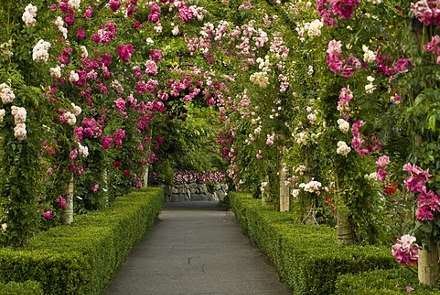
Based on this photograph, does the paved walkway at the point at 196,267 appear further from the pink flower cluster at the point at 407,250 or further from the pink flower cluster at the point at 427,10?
the pink flower cluster at the point at 427,10

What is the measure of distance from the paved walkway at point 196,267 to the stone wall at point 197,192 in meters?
14.0

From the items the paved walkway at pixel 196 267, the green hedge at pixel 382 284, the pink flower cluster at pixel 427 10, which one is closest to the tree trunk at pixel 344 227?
the paved walkway at pixel 196 267

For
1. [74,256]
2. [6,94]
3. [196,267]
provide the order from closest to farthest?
1. [6,94]
2. [74,256]
3. [196,267]

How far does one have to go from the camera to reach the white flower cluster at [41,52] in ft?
20.4

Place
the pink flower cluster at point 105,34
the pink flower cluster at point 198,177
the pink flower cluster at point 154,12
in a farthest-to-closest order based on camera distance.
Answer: the pink flower cluster at point 198,177 → the pink flower cluster at point 154,12 → the pink flower cluster at point 105,34

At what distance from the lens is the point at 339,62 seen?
4.72m

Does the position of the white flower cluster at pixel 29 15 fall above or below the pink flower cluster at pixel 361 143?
above

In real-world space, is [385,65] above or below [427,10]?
below

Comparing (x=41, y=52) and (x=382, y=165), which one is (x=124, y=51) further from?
(x=382, y=165)

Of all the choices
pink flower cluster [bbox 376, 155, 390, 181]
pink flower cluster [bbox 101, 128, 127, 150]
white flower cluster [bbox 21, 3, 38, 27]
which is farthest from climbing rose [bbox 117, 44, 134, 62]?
pink flower cluster [bbox 376, 155, 390, 181]

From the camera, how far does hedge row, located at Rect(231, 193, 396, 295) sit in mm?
6207

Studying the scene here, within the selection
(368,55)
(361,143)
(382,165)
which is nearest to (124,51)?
(361,143)

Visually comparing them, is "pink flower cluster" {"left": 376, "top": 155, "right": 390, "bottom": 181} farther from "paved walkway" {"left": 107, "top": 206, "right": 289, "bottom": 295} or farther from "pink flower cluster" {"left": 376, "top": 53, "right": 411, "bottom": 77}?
"paved walkway" {"left": 107, "top": 206, "right": 289, "bottom": 295}

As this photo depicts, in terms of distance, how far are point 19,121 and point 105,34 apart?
345cm
